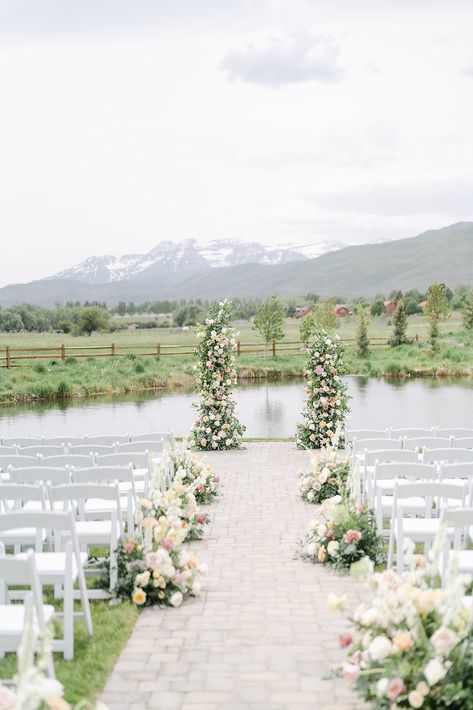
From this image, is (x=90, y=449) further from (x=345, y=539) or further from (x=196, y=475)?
(x=345, y=539)

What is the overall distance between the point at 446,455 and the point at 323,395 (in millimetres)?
6028

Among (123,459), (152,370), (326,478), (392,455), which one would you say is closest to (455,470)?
(392,455)

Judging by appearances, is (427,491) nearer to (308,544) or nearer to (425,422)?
Answer: (308,544)

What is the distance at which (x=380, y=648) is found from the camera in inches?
155

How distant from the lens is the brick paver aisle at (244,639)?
464cm

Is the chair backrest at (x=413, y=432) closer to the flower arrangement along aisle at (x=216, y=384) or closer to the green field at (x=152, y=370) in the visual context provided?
the flower arrangement along aisle at (x=216, y=384)

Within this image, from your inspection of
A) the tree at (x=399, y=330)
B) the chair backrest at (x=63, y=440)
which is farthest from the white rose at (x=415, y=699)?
the tree at (x=399, y=330)

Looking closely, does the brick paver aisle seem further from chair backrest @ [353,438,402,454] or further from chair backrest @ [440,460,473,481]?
chair backrest @ [353,438,402,454]

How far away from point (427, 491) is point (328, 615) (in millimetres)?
1219

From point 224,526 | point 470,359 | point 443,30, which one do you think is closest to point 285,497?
point 224,526

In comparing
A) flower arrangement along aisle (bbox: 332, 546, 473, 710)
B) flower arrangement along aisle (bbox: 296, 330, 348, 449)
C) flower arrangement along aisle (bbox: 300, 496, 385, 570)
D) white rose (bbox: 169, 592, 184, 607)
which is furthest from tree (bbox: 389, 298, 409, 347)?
flower arrangement along aisle (bbox: 332, 546, 473, 710)

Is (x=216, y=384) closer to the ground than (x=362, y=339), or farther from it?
closer to the ground

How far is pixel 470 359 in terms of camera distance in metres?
35.4

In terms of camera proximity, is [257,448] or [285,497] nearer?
[285,497]
